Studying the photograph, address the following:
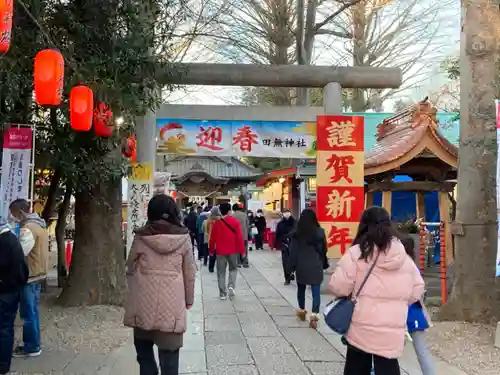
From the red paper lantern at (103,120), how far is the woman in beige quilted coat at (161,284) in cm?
399

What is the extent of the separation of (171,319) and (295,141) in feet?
26.1

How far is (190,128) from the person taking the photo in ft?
38.0

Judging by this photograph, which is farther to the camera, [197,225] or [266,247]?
[266,247]

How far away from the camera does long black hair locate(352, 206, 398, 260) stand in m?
4.00

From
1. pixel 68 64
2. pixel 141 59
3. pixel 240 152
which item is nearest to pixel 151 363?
pixel 68 64

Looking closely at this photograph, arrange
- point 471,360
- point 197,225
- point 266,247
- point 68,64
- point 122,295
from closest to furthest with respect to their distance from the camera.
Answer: point 471,360, point 68,64, point 122,295, point 197,225, point 266,247

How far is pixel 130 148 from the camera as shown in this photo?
34.0 feet

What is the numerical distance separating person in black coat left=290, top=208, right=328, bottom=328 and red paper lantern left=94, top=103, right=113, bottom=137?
313 centimetres

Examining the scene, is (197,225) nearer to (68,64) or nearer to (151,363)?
(68,64)

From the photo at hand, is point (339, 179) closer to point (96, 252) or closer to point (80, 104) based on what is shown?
point (96, 252)

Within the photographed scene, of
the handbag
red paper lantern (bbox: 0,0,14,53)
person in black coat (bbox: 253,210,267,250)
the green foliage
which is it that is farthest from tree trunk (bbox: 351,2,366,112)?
the handbag

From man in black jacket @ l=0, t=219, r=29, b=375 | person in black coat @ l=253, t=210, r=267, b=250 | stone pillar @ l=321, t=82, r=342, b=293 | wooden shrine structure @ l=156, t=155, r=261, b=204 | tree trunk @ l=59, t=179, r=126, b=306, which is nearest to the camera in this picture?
man in black jacket @ l=0, t=219, r=29, b=375

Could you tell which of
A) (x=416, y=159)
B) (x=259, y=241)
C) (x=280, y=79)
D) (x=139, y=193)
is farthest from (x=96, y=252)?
(x=259, y=241)

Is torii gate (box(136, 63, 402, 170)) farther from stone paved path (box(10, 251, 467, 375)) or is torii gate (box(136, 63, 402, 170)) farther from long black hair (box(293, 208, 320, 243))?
long black hair (box(293, 208, 320, 243))
